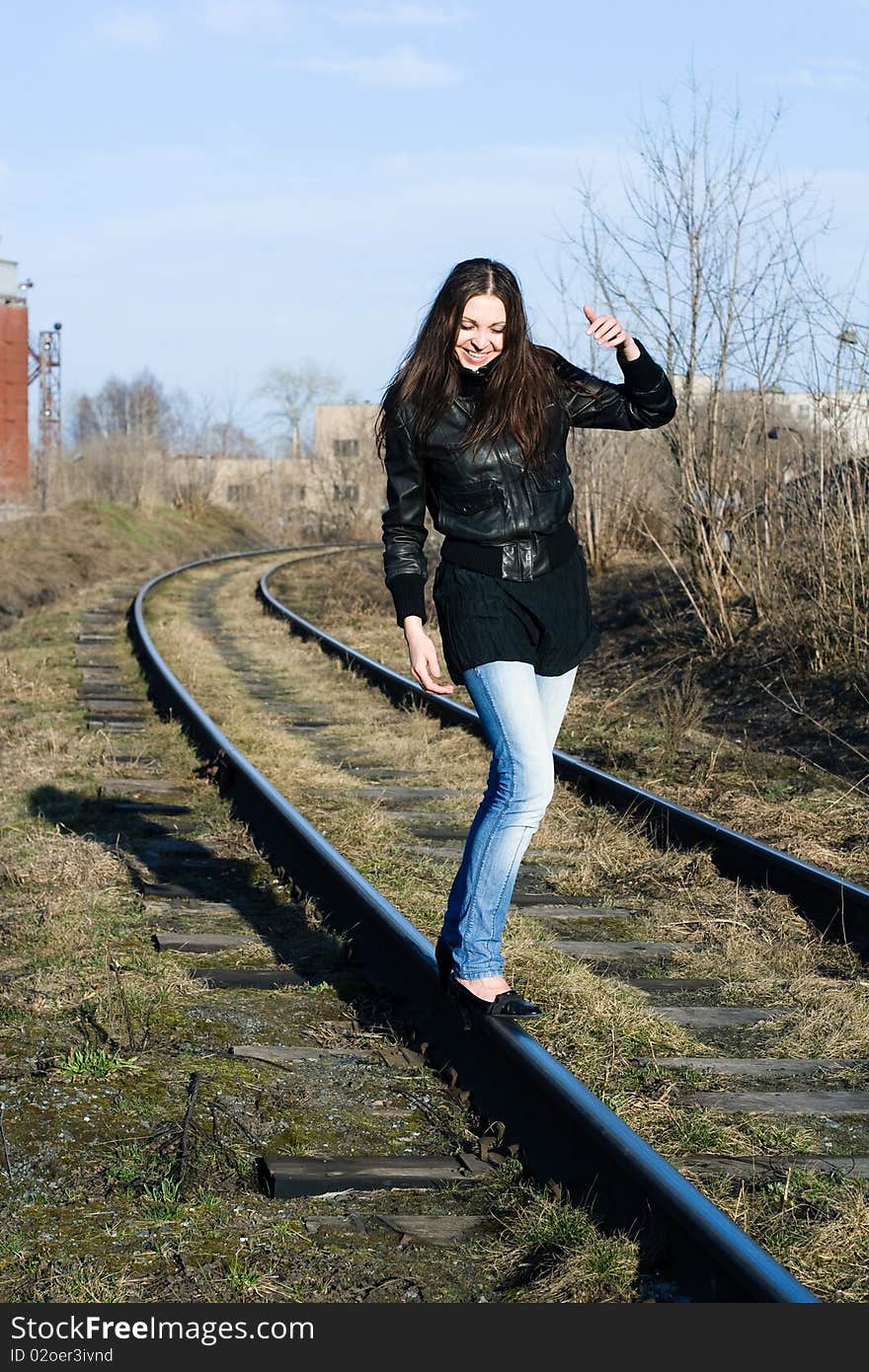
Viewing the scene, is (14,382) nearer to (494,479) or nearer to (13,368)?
(13,368)

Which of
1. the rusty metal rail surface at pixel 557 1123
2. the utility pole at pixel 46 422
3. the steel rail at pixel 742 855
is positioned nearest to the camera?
the rusty metal rail surface at pixel 557 1123

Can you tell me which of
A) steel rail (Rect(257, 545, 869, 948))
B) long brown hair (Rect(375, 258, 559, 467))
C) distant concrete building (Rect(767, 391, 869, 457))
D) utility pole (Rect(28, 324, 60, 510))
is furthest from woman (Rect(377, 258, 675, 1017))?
utility pole (Rect(28, 324, 60, 510))

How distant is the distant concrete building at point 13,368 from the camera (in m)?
47.1

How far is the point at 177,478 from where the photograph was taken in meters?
40.2

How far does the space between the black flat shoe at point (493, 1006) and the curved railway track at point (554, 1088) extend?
63 millimetres

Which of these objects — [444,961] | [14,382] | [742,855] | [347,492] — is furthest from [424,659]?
[14,382]

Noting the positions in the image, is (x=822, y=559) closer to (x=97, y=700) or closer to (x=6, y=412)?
(x=97, y=700)

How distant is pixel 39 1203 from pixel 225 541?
34.4 metres

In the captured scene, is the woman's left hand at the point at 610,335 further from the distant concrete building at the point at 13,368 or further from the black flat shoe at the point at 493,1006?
the distant concrete building at the point at 13,368

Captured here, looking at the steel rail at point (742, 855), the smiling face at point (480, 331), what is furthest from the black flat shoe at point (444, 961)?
the steel rail at point (742, 855)

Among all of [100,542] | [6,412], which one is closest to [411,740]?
[100,542]

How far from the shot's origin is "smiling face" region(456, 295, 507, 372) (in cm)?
378

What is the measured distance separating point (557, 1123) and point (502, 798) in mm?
880

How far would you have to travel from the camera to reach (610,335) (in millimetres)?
3795
